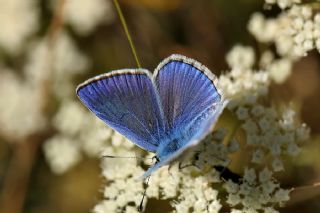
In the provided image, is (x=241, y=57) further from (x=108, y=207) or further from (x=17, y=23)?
(x=17, y=23)

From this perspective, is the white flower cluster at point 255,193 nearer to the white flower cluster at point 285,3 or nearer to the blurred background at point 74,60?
the white flower cluster at point 285,3

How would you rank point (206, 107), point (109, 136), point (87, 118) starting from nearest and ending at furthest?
point (206, 107) < point (109, 136) < point (87, 118)

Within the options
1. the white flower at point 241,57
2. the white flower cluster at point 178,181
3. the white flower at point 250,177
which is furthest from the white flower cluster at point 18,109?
the white flower at point 250,177

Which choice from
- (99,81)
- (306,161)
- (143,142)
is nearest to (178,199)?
(143,142)

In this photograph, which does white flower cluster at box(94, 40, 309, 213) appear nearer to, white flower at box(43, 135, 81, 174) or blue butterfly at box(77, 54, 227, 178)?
blue butterfly at box(77, 54, 227, 178)

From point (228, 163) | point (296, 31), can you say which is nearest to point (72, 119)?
point (228, 163)

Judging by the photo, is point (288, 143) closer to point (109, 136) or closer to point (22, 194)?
point (109, 136)

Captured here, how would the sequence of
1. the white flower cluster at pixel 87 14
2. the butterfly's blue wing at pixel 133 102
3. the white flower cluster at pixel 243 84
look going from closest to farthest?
Result: 1. the butterfly's blue wing at pixel 133 102
2. the white flower cluster at pixel 243 84
3. the white flower cluster at pixel 87 14
